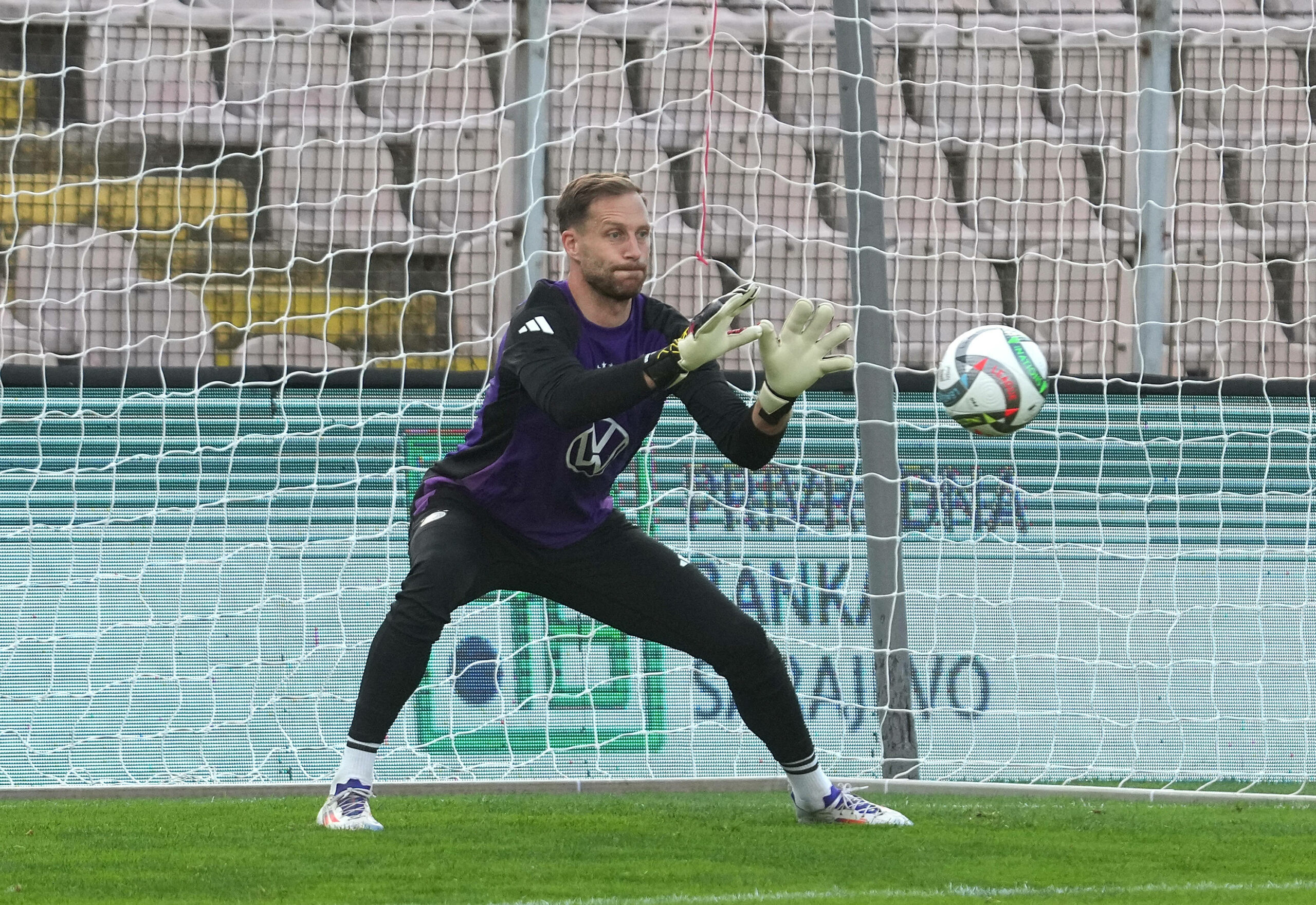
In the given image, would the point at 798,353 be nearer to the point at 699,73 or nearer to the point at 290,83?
the point at 699,73

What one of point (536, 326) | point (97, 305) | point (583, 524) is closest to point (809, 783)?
point (583, 524)

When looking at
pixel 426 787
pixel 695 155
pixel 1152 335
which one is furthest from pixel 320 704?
pixel 1152 335

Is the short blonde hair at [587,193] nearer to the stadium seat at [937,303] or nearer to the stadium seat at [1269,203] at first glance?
the stadium seat at [937,303]

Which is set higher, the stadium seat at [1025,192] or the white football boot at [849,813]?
the stadium seat at [1025,192]

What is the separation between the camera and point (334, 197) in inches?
259

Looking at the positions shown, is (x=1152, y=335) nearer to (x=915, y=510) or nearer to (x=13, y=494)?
(x=915, y=510)

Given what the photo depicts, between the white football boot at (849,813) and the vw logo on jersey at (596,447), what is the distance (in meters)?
1.18

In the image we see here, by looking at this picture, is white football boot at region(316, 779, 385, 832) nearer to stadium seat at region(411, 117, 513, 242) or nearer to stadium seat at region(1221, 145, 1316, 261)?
stadium seat at region(411, 117, 513, 242)

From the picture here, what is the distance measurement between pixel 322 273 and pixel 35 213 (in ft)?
3.70

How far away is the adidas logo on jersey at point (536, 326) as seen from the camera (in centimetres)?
455

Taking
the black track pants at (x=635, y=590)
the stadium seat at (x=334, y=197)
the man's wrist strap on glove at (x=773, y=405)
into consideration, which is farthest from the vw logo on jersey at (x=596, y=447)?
the stadium seat at (x=334, y=197)

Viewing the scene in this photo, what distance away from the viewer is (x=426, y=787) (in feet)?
18.7

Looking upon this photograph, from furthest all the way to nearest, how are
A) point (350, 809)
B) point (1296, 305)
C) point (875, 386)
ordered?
point (1296, 305), point (875, 386), point (350, 809)

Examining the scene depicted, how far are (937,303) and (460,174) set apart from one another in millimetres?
2036
